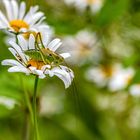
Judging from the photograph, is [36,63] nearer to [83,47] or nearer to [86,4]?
[86,4]

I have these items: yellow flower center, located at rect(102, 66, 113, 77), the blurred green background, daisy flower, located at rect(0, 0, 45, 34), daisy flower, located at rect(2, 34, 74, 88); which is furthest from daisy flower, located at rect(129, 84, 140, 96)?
daisy flower, located at rect(2, 34, 74, 88)

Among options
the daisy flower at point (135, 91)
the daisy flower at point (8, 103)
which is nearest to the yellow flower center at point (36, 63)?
the daisy flower at point (8, 103)

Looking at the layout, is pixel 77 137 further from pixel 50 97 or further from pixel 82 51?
pixel 82 51

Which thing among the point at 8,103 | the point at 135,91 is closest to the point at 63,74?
the point at 8,103

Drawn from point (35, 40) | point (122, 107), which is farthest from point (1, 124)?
point (35, 40)

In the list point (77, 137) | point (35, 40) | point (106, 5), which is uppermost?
point (106, 5)

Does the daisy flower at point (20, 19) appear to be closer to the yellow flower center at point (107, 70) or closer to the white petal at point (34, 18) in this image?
the white petal at point (34, 18)
